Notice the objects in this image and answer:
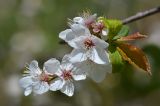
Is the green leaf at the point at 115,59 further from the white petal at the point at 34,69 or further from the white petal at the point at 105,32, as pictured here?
the white petal at the point at 34,69

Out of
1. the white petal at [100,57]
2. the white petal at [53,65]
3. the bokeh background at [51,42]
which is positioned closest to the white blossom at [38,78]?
the white petal at [53,65]

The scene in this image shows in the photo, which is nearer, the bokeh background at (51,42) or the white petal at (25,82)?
the white petal at (25,82)

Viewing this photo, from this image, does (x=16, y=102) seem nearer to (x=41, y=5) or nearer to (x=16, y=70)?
(x=16, y=70)

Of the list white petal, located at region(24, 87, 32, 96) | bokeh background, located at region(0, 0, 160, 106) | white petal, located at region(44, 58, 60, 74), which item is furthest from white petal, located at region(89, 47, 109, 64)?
bokeh background, located at region(0, 0, 160, 106)

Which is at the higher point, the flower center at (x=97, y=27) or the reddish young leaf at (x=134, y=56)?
the flower center at (x=97, y=27)

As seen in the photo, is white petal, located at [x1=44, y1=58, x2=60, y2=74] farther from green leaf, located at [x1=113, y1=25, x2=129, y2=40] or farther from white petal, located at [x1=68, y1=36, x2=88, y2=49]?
green leaf, located at [x1=113, y1=25, x2=129, y2=40]

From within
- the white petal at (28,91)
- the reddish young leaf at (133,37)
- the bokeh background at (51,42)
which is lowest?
the white petal at (28,91)
